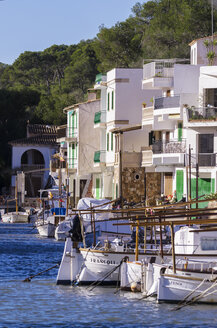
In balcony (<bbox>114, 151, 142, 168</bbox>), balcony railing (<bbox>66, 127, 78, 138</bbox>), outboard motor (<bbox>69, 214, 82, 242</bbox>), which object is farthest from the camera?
balcony railing (<bbox>66, 127, 78, 138</bbox>)

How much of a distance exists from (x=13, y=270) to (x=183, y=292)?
1562cm

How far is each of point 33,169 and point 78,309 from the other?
8789 centimetres

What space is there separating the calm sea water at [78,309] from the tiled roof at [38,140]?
7448 centimetres

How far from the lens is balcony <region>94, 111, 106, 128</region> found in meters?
80.4

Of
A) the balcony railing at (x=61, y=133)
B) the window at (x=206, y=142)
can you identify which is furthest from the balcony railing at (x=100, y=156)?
the balcony railing at (x=61, y=133)

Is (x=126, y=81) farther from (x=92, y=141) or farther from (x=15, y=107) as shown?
(x=15, y=107)

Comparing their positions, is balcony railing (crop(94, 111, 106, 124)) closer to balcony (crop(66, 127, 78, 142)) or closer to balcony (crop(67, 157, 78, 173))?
balcony (crop(66, 127, 78, 142))

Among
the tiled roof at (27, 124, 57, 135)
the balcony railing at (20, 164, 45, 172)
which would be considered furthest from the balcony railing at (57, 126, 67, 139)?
the balcony railing at (20, 164, 45, 172)

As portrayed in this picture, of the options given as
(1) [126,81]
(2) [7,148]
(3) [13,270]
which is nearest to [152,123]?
(1) [126,81]

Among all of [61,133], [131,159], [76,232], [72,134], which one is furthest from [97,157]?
[76,232]

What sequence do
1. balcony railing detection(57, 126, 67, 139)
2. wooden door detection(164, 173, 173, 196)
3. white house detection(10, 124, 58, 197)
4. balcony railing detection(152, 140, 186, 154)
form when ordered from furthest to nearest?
white house detection(10, 124, 58, 197) < balcony railing detection(57, 126, 67, 139) < wooden door detection(164, 173, 173, 196) < balcony railing detection(152, 140, 186, 154)

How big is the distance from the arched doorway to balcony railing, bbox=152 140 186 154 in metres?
45.0

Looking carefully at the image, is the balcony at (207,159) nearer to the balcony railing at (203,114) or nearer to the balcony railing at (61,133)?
the balcony railing at (203,114)

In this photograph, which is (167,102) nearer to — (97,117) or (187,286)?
(97,117)
